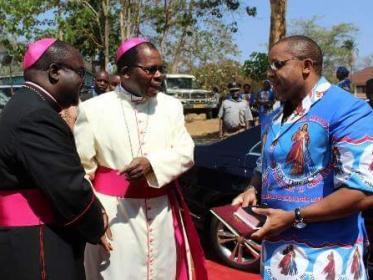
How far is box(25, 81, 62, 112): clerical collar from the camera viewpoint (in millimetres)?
2555

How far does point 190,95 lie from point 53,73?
24.2m

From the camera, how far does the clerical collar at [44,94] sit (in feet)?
8.38

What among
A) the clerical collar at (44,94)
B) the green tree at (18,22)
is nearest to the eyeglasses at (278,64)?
the clerical collar at (44,94)

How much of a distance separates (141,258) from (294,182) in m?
1.36

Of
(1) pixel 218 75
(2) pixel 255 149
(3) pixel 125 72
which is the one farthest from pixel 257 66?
(3) pixel 125 72

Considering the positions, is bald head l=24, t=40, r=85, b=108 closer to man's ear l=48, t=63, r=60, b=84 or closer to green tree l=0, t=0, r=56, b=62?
man's ear l=48, t=63, r=60, b=84

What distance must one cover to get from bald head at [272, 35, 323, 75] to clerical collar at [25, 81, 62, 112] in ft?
3.35

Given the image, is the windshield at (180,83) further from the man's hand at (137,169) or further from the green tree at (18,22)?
the man's hand at (137,169)

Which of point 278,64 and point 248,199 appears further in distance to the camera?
point 248,199

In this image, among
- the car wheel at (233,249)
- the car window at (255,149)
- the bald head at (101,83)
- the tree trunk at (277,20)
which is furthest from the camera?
the tree trunk at (277,20)

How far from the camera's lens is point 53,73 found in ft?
8.52

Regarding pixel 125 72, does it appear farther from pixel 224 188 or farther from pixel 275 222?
pixel 224 188

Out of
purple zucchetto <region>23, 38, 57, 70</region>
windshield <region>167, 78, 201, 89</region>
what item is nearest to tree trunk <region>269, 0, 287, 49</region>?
purple zucchetto <region>23, 38, 57, 70</region>

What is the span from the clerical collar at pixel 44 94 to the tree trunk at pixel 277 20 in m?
6.61
